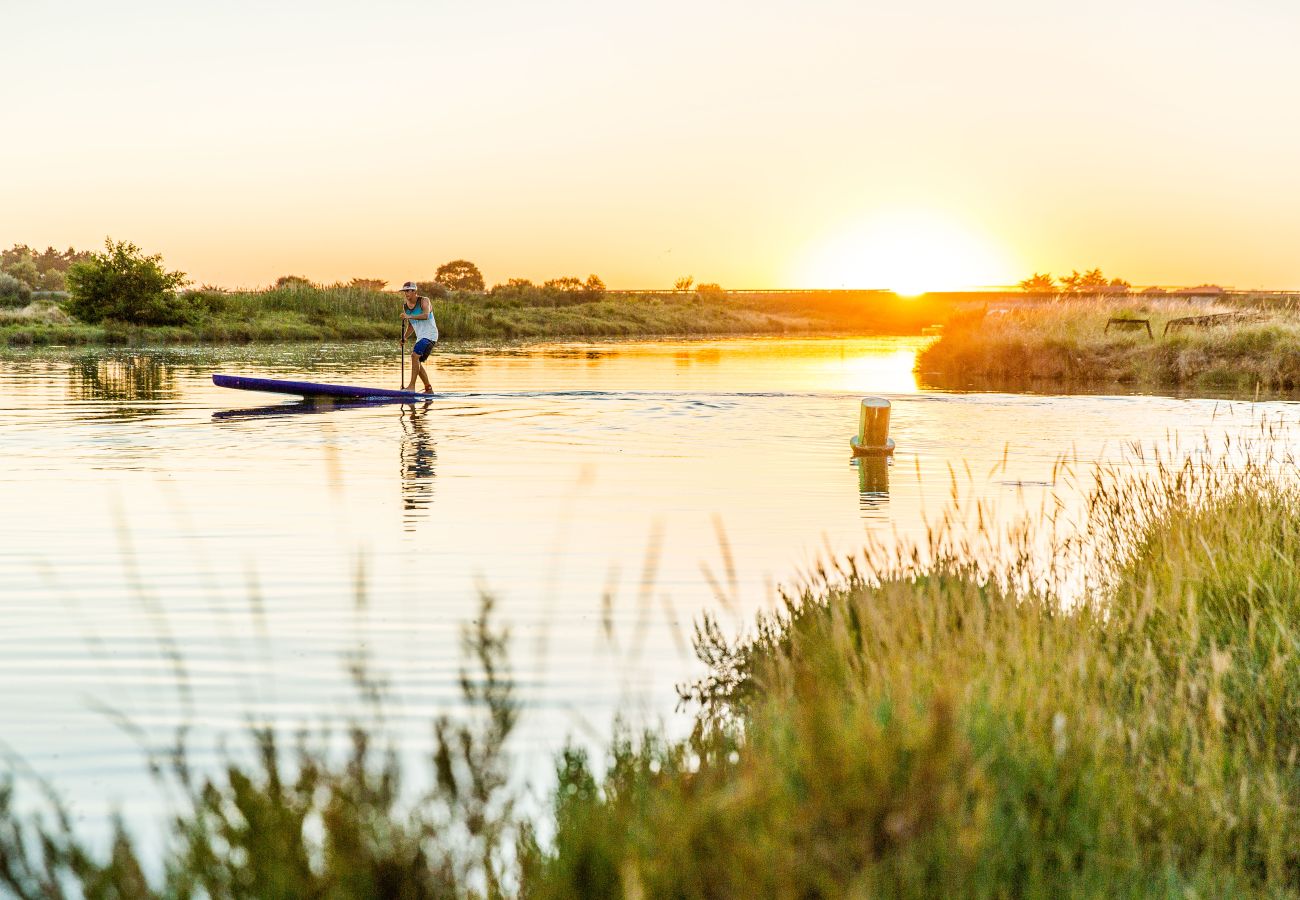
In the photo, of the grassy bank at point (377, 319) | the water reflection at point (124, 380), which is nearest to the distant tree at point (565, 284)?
the grassy bank at point (377, 319)

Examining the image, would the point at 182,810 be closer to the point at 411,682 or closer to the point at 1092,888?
the point at 411,682

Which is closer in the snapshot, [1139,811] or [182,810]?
[1139,811]

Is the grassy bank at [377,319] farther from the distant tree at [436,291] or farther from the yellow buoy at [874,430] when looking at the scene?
the yellow buoy at [874,430]

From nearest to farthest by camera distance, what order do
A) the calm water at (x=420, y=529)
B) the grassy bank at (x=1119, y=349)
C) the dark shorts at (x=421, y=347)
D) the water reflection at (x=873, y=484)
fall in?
the calm water at (x=420, y=529)
the water reflection at (x=873, y=484)
the dark shorts at (x=421, y=347)
the grassy bank at (x=1119, y=349)

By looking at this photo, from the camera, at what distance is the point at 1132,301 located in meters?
47.1

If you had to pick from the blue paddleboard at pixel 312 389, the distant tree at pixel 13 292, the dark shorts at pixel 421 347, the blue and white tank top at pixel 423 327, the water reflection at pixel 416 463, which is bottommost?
the water reflection at pixel 416 463

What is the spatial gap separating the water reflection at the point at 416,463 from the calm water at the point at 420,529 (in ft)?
0.26

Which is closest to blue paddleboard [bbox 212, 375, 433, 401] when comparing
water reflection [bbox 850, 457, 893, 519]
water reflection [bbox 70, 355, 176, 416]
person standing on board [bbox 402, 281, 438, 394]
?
person standing on board [bbox 402, 281, 438, 394]

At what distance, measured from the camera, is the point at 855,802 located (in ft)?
10.1

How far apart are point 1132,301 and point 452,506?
128 ft

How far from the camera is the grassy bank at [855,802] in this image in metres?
3.11

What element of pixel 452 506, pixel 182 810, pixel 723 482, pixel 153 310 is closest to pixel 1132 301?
pixel 723 482

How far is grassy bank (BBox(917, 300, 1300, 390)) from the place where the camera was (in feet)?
117

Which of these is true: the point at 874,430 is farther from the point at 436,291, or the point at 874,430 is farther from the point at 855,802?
the point at 436,291
